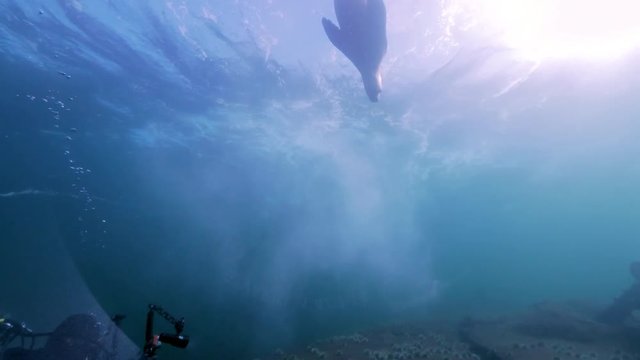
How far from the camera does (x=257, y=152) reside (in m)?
31.5

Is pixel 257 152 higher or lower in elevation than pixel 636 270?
higher

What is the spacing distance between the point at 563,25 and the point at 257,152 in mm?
21958

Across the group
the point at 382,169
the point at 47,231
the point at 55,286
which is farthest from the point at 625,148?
the point at 47,231

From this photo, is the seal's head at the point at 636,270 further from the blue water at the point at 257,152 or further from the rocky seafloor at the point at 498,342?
the blue water at the point at 257,152

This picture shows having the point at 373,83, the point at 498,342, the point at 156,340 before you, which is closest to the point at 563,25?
the point at 498,342

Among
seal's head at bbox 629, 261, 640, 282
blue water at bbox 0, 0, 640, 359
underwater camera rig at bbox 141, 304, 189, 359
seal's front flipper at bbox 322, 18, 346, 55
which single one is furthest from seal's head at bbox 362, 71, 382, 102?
seal's head at bbox 629, 261, 640, 282

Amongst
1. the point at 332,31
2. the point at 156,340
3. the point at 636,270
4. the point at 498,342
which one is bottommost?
the point at 498,342

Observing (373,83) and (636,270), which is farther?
(636,270)

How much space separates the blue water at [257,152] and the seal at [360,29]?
10.9 metres

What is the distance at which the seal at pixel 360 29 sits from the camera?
3408mm

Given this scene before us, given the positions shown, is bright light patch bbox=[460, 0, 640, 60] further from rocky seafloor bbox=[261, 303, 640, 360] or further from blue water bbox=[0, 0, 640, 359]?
rocky seafloor bbox=[261, 303, 640, 360]

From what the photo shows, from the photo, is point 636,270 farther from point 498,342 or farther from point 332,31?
point 332,31

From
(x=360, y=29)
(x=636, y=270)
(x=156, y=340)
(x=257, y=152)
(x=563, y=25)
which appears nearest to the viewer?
(x=360, y=29)

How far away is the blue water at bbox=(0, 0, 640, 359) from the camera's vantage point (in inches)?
663
